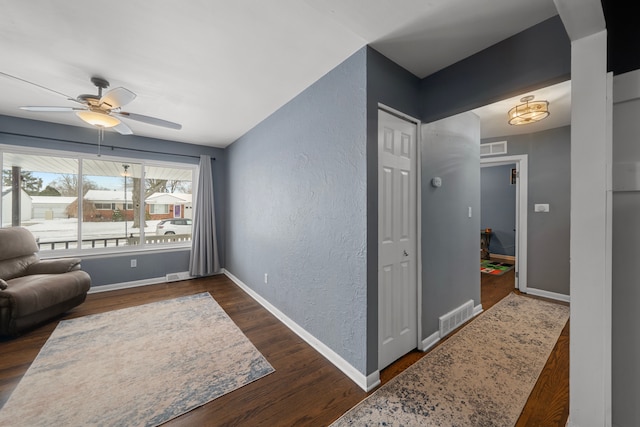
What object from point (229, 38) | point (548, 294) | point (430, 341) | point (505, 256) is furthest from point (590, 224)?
point (505, 256)

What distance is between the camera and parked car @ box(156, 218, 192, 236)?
4.38 meters

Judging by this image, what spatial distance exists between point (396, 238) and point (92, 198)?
4682mm

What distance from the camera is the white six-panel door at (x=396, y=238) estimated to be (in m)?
1.85

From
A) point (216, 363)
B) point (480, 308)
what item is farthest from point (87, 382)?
point (480, 308)

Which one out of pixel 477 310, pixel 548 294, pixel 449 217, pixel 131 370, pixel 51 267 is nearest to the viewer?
pixel 131 370

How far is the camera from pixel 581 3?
963 mm

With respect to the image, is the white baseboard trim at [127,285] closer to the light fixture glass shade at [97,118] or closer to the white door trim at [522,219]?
the light fixture glass shade at [97,118]

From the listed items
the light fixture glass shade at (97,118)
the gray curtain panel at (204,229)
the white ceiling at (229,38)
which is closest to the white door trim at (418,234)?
the white ceiling at (229,38)

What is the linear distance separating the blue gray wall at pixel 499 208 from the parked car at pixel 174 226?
7191 millimetres

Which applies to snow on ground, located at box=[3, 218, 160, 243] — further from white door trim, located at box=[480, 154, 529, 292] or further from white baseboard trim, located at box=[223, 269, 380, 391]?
white door trim, located at box=[480, 154, 529, 292]

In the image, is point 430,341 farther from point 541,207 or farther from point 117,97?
point 117,97

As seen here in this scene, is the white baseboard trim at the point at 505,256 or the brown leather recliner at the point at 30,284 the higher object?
the brown leather recliner at the point at 30,284

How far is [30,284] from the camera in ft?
8.19

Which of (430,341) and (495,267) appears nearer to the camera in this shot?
(430,341)
